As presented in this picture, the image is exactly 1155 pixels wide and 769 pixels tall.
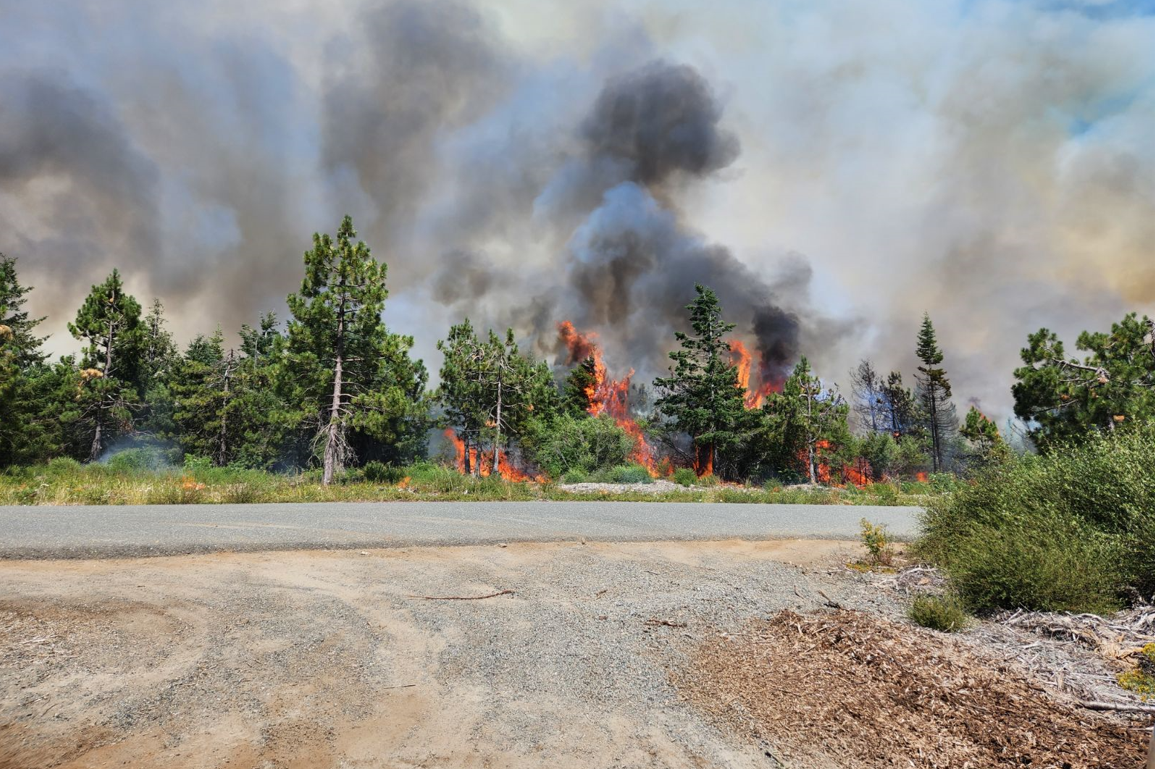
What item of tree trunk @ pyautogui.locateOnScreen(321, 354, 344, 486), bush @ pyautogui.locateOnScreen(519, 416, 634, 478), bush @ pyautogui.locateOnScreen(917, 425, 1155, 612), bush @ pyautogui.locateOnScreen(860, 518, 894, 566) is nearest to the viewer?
bush @ pyautogui.locateOnScreen(917, 425, 1155, 612)

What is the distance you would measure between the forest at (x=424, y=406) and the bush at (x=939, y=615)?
15315 mm

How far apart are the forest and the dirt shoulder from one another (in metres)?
17.1

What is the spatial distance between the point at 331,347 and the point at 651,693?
83.0 ft

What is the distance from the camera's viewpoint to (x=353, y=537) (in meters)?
8.14

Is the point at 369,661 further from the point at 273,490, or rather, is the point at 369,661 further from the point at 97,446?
the point at 97,446

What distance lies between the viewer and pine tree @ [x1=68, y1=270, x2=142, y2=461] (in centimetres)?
2836

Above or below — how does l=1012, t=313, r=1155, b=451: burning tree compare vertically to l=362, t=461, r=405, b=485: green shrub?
above

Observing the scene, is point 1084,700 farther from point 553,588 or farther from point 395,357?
point 395,357

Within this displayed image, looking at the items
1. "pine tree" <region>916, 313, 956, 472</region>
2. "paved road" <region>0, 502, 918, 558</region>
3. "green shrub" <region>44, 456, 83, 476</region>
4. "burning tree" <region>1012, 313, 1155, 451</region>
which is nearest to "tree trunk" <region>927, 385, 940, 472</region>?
"pine tree" <region>916, 313, 956, 472</region>

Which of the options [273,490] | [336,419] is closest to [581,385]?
[336,419]

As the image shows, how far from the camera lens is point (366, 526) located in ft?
30.4

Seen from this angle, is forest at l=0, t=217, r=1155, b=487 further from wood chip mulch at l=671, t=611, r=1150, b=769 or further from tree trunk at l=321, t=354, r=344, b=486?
wood chip mulch at l=671, t=611, r=1150, b=769

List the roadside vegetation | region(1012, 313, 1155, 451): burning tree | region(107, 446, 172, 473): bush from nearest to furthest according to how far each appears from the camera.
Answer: the roadside vegetation → region(1012, 313, 1155, 451): burning tree → region(107, 446, 172, 473): bush

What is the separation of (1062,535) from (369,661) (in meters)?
6.86
